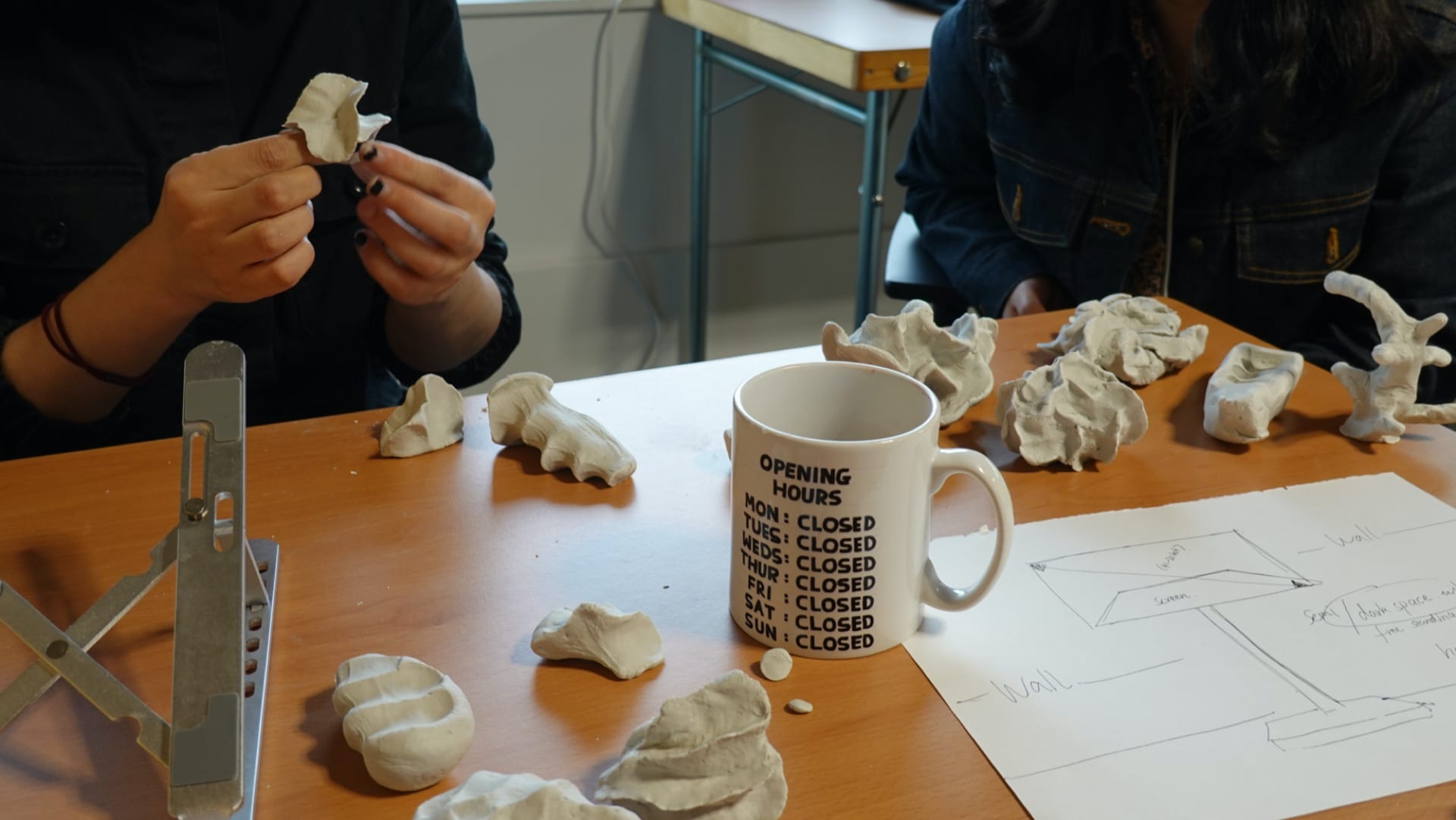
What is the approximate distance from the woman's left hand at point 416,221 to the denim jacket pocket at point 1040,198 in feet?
2.33

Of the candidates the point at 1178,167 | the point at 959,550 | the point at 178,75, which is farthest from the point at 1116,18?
the point at 178,75

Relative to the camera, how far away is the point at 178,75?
3.17ft

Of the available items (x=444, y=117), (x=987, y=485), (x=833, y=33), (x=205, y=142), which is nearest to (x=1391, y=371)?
(x=987, y=485)

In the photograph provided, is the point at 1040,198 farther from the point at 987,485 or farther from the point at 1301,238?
the point at 987,485

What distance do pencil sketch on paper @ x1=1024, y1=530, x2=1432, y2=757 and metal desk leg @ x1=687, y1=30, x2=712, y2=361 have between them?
161cm

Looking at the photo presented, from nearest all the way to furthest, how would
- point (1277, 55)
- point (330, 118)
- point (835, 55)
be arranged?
point (330, 118) < point (1277, 55) < point (835, 55)

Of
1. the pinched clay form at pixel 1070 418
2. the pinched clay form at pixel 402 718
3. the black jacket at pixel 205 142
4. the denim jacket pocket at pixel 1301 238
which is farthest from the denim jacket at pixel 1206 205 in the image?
the pinched clay form at pixel 402 718

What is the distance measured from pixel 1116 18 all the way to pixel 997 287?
12.0 inches

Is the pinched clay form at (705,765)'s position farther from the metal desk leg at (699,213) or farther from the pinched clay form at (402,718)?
the metal desk leg at (699,213)

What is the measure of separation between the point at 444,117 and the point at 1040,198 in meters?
0.67

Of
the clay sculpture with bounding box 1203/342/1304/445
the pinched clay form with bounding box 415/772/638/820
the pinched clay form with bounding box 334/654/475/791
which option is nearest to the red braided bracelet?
the pinched clay form with bounding box 334/654/475/791

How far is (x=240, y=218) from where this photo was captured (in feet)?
2.32

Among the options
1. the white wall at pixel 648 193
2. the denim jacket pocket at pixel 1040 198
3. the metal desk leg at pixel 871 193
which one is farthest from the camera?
the white wall at pixel 648 193

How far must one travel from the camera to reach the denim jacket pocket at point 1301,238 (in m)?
1.19
